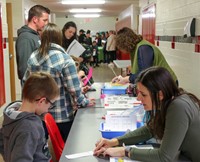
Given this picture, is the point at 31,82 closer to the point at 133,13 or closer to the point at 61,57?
the point at 61,57

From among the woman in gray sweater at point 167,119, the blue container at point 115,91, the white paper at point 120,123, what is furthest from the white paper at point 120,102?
the woman in gray sweater at point 167,119

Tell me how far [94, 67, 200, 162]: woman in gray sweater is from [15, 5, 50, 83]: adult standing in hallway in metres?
Answer: 1.81

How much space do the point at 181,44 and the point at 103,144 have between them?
278 centimetres

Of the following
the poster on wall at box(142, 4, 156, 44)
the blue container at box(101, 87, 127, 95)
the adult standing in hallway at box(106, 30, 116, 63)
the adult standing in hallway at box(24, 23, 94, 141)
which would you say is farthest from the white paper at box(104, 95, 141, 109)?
the adult standing in hallway at box(106, 30, 116, 63)

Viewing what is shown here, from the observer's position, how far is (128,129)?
2.05 m

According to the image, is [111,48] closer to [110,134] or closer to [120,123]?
[120,123]

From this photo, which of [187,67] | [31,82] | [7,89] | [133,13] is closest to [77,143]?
[31,82]

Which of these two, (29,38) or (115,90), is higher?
(29,38)

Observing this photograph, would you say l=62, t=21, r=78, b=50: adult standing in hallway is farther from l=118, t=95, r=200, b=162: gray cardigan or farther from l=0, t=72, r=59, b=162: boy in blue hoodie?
l=118, t=95, r=200, b=162: gray cardigan

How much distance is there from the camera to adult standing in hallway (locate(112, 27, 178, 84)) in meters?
3.03

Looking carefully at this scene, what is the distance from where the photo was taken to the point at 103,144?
72.4 inches

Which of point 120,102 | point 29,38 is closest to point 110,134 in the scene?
point 120,102

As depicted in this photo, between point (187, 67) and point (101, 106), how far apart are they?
157cm

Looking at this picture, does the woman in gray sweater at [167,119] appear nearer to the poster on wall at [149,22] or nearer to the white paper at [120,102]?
the white paper at [120,102]
